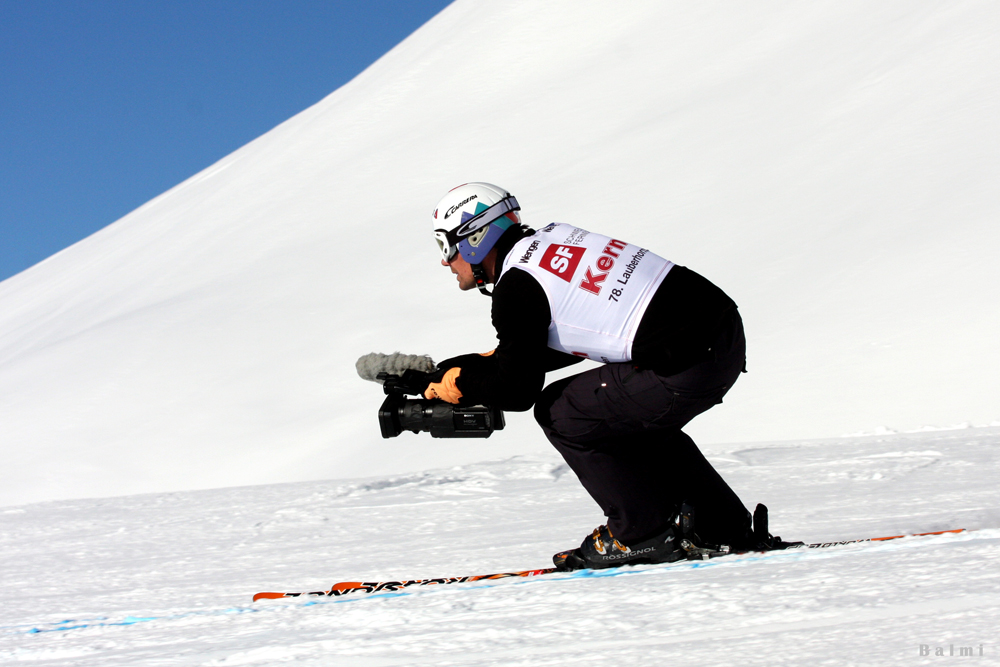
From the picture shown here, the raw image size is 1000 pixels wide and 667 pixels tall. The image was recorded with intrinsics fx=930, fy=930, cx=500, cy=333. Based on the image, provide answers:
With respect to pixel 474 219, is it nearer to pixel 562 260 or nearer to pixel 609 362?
pixel 562 260

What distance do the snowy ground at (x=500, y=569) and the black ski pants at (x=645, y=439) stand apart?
0.30 metres

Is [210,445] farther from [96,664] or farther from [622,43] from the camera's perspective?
[622,43]

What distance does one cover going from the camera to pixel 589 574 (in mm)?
2926

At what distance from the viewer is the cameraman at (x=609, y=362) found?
114 inches

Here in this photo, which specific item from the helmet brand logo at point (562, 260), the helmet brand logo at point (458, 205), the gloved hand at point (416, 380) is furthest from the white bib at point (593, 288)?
the gloved hand at point (416, 380)

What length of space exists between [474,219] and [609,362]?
0.67 m

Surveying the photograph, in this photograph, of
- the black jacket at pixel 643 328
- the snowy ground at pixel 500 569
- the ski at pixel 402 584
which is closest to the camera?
the snowy ground at pixel 500 569

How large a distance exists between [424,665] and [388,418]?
4.05 feet

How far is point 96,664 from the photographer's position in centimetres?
243

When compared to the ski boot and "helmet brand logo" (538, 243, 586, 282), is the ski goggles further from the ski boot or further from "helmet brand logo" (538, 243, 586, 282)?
the ski boot

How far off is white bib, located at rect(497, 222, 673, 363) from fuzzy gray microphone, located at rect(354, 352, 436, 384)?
53 cm

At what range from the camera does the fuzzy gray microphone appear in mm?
3234

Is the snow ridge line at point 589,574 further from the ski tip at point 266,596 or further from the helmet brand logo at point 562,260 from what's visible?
the helmet brand logo at point 562,260

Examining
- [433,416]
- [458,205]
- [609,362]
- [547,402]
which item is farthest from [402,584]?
[458,205]
